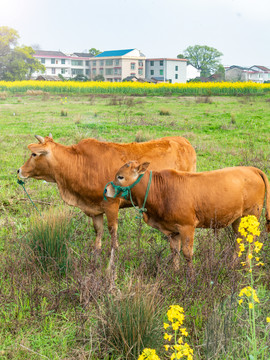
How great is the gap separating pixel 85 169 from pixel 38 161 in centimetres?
60

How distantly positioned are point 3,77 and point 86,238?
214ft

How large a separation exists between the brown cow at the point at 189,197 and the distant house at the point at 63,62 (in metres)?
98.8

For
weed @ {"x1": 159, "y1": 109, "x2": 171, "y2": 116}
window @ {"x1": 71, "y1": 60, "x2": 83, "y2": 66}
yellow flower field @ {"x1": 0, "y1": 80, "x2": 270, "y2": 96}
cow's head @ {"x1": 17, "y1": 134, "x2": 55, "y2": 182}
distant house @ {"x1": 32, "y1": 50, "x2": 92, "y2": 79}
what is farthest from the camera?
window @ {"x1": 71, "y1": 60, "x2": 83, "y2": 66}

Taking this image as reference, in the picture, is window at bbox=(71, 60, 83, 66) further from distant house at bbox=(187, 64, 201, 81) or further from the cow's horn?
the cow's horn

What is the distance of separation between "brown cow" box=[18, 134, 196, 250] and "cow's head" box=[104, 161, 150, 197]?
640 mm

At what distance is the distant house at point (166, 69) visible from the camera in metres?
94.7

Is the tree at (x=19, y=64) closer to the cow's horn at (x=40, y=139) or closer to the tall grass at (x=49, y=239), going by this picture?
the cow's horn at (x=40, y=139)

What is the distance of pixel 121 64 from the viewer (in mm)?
89750

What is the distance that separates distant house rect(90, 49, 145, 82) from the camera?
90.1 metres

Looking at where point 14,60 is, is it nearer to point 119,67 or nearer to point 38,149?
point 119,67

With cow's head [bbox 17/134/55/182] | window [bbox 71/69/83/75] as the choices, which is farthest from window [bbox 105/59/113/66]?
cow's head [bbox 17/134/55/182]

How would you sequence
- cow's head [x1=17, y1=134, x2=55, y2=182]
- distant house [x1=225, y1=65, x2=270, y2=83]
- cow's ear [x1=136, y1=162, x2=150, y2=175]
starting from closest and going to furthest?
1. cow's ear [x1=136, y1=162, x2=150, y2=175]
2. cow's head [x1=17, y1=134, x2=55, y2=182]
3. distant house [x1=225, y1=65, x2=270, y2=83]

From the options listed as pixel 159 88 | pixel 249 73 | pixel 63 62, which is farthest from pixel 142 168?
pixel 63 62

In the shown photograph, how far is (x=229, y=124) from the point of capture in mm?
16484
